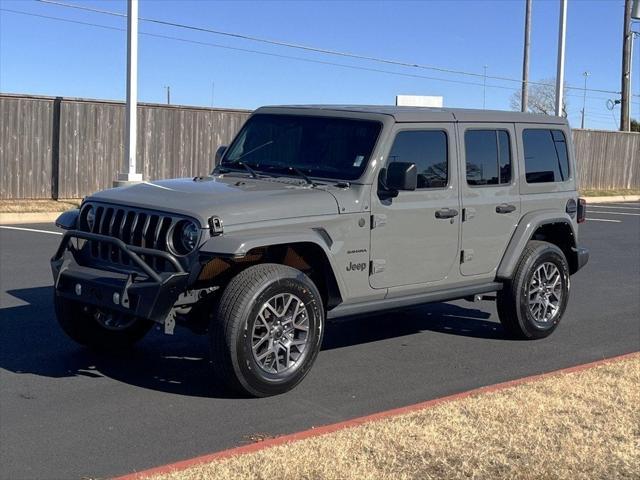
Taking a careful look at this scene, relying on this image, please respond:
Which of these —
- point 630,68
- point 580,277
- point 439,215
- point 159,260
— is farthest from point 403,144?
point 630,68

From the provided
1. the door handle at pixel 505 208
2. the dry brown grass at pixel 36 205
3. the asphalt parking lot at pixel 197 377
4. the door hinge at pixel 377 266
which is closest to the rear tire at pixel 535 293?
the asphalt parking lot at pixel 197 377

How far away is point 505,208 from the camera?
774cm

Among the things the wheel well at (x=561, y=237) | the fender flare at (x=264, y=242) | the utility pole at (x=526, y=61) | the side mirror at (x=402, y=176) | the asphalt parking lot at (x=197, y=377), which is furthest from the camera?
the utility pole at (x=526, y=61)

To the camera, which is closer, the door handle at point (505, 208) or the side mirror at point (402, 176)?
the side mirror at point (402, 176)

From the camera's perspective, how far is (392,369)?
7.05 m

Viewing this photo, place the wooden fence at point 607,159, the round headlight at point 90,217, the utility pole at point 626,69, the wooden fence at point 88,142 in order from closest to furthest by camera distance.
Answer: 1. the round headlight at point 90,217
2. the wooden fence at point 88,142
3. the wooden fence at point 607,159
4. the utility pole at point 626,69

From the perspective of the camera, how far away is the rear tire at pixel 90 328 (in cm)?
684

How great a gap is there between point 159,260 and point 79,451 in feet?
4.69

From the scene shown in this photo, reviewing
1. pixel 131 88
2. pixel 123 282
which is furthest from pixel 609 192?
pixel 123 282

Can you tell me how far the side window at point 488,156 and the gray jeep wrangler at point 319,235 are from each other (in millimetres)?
15

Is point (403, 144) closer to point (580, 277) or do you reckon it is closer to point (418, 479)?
point (418, 479)

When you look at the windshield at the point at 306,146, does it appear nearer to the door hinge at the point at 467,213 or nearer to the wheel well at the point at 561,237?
the door hinge at the point at 467,213

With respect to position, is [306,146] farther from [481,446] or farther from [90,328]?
[481,446]

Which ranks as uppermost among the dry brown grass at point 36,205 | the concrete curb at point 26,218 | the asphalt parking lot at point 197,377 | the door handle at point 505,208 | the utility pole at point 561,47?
the utility pole at point 561,47
